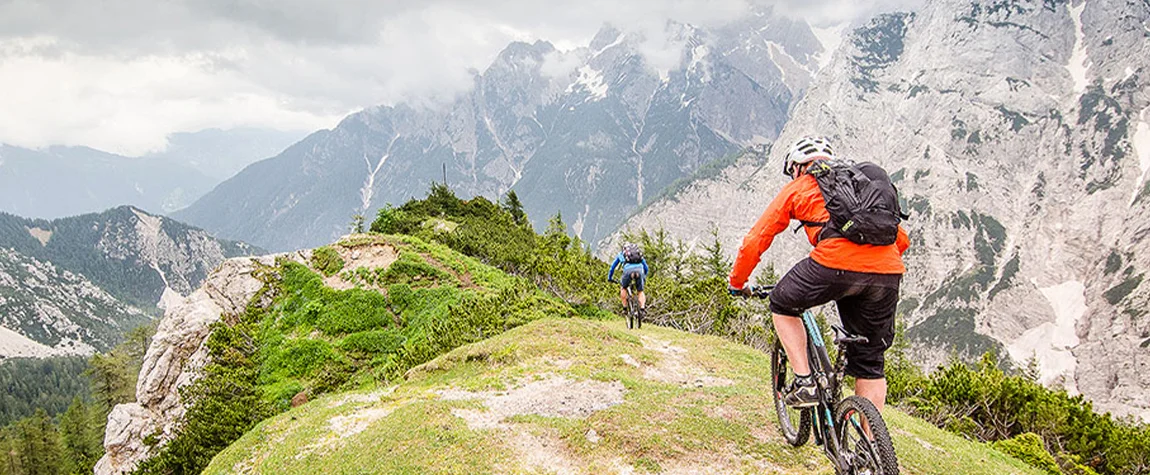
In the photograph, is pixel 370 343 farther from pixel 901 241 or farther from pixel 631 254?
pixel 901 241

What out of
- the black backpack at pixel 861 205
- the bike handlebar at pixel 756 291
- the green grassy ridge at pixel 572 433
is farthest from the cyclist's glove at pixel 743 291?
the green grassy ridge at pixel 572 433

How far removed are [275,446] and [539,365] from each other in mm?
5614

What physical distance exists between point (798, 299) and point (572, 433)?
4584 millimetres

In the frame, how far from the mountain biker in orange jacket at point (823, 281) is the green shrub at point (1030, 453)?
992 centimetres

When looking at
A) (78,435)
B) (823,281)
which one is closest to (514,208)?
(823,281)

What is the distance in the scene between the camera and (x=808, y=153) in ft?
19.4

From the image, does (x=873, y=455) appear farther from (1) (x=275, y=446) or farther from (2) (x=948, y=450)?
(1) (x=275, y=446)

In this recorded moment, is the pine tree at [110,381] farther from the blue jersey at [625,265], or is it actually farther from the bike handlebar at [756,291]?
the bike handlebar at [756,291]

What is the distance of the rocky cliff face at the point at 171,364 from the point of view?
19.4 meters

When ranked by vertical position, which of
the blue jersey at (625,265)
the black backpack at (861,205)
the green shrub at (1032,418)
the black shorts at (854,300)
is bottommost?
the green shrub at (1032,418)

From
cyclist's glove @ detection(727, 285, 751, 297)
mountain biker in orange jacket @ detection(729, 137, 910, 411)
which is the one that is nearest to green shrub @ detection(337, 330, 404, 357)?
cyclist's glove @ detection(727, 285, 751, 297)

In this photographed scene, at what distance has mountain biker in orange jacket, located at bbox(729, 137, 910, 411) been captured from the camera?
5.07 m

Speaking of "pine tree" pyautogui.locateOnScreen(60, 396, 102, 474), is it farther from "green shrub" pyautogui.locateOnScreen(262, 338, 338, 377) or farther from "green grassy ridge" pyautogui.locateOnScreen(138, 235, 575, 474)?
"green shrub" pyautogui.locateOnScreen(262, 338, 338, 377)

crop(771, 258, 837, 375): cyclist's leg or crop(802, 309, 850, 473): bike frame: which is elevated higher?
crop(771, 258, 837, 375): cyclist's leg
